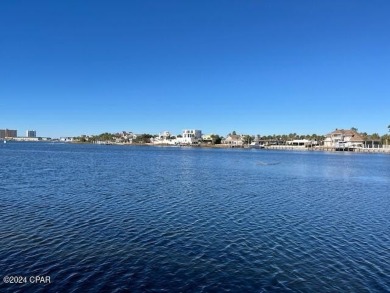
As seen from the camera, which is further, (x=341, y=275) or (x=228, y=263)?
(x=228, y=263)

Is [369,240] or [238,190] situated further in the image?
[238,190]

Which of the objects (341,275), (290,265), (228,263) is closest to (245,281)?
(228,263)

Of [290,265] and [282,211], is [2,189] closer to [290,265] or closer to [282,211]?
[282,211]

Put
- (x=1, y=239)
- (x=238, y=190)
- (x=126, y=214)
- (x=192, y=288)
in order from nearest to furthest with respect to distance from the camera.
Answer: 1. (x=192, y=288)
2. (x=1, y=239)
3. (x=126, y=214)
4. (x=238, y=190)

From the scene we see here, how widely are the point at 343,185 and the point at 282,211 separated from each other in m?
25.5

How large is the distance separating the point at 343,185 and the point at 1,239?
4673 centimetres

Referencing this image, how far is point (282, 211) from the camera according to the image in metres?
29.6

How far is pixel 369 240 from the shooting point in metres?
21.2

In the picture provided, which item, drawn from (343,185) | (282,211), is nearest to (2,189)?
(282,211)

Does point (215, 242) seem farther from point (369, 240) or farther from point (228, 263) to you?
point (369, 240)

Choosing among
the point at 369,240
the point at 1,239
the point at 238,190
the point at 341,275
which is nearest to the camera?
the point at 341,275

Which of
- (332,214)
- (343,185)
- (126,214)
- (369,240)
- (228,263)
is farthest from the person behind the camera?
(343,185)

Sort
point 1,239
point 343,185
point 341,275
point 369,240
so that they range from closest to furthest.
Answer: point 341,275 → point 1,239 → point 369,240 → point 343,185

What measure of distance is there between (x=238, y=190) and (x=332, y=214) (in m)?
14.4
